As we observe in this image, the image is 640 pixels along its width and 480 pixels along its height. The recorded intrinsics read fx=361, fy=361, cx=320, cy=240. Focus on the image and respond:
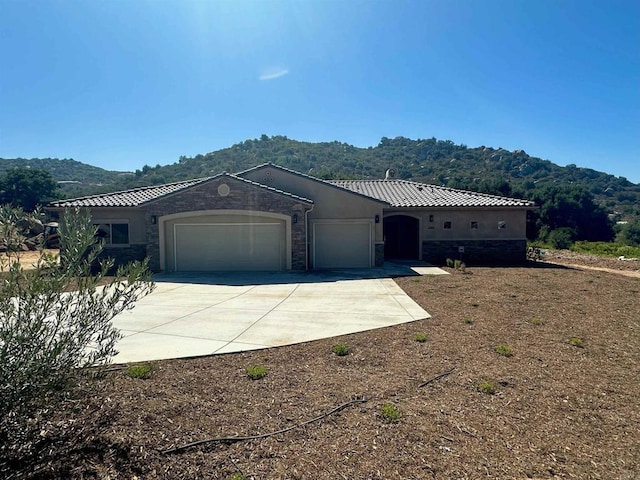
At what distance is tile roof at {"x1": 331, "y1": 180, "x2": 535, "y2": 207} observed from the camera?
18312mm

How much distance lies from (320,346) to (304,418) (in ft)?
7.54

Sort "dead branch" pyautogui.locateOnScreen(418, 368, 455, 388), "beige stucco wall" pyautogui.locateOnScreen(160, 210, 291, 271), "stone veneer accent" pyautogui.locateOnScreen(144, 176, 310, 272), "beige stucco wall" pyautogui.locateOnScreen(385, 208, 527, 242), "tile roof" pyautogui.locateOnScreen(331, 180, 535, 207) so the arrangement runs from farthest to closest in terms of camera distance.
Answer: "beige stucco wall" pyautogui.locateOnScreen(385, 208, 527, 242)
"tile roof" pyautogui.locateOnScreen(331, 180, 535, 207)
"beige stucco wall" pyautogui.locateOnScreen(160, 210, 291, 271)
"stone veneer accent" pyautogui.locateOnScreen(144, 176, 310, 272)
"dead branch" pyautogui.locateOnScreen(418, 368, 455, 388)

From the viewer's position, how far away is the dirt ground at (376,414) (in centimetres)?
317

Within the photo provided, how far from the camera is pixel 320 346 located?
621 cm

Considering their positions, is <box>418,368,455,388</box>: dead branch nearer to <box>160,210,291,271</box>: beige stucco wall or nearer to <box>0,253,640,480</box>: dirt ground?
<box>0,253,640,480</box>: dirt ground

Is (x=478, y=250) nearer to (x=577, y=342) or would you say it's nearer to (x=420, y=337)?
(x=577, y=342)

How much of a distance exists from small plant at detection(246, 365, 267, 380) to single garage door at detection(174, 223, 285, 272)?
1062 centimetres

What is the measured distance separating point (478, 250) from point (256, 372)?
1651 cm

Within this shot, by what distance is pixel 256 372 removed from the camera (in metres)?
4.97

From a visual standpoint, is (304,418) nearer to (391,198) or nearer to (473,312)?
(473,312)

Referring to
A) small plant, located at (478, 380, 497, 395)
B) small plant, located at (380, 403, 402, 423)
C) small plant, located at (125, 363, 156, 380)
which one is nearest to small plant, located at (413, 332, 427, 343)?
small plant, located at (478, 380, 497, 395)

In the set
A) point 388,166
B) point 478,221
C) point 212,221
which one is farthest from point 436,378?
point 388,166

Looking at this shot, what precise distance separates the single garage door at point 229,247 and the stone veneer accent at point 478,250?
8170 millimetres

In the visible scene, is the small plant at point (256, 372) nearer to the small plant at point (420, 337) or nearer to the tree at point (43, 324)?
the tree at point (43, 324)
